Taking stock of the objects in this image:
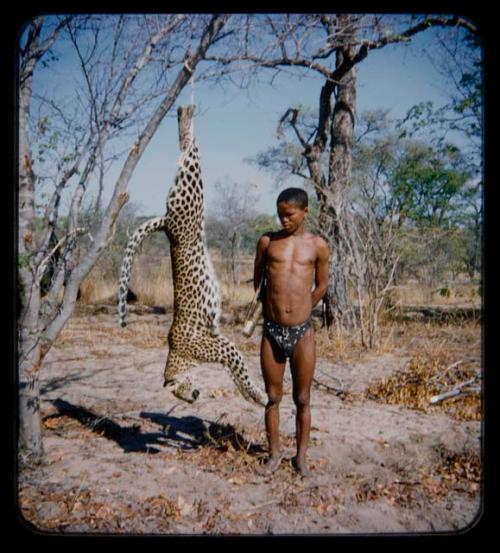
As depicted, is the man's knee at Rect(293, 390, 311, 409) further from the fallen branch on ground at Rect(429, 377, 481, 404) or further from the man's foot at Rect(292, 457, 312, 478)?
the fallen branch on ground at Rect(429, 377, 481, 404)

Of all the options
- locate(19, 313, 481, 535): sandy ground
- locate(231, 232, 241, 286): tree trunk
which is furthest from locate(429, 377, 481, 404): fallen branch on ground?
locate(231, 232, 241, 286): tree trunk

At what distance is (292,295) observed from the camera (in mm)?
3326

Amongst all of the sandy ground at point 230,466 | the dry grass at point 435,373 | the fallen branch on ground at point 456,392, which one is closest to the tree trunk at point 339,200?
the dry grass at point 435,373

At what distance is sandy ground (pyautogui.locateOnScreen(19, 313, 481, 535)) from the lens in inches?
119

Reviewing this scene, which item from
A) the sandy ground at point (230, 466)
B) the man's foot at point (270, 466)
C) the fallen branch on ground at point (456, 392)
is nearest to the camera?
the sandy ground at point (230, 466)

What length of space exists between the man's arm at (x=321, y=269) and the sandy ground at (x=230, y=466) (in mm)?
1282

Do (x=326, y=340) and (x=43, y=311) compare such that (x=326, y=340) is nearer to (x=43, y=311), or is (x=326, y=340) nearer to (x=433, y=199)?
(x=43, y=311)

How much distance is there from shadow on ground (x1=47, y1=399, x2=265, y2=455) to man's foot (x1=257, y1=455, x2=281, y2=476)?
1.05 feet

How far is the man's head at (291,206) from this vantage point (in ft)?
10.5

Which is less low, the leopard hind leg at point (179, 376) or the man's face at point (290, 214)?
the man's face at point (290, 214)

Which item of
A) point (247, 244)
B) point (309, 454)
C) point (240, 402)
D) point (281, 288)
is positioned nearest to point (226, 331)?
point (240, 402)

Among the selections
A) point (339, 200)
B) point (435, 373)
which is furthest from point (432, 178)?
point (435, 373)

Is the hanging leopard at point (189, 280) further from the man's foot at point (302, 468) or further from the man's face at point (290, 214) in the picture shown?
the man's face at point (290, 214)

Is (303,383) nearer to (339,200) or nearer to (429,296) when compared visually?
(339,200)
